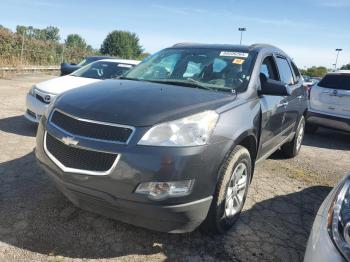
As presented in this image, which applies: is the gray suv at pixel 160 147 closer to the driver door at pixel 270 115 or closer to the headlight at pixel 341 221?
the driver door at pixel 270 115

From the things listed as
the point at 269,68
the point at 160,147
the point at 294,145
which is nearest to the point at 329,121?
the point at 294,145

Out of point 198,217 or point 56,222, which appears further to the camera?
point 56,222

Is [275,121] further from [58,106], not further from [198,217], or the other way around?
[58,106]

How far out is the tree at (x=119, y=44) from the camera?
70625mm

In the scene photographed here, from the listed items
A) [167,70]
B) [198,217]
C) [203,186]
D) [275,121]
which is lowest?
[198,217]

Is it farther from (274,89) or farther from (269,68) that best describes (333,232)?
(269,68)

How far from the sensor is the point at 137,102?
314 cm

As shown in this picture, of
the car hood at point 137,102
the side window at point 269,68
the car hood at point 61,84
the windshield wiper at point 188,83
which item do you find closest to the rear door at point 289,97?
the side window at point 269,68

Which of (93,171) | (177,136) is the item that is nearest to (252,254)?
(177,136)

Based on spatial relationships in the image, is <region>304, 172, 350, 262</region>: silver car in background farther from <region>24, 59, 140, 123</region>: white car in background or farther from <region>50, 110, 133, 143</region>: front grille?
<region>24, 59, 140, 123</region>: white car in background

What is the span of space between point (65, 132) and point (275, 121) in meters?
2.54

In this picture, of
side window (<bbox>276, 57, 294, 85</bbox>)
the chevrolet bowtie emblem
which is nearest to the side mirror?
side window (<bbox>276, 57, 294, 85</bbox>)

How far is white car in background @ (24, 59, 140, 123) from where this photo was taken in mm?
6422

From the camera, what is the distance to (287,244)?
3.44 meters
